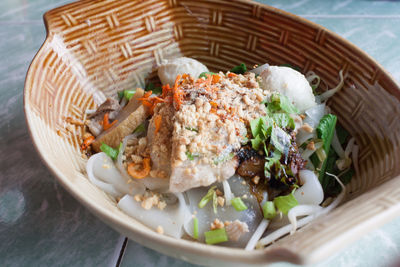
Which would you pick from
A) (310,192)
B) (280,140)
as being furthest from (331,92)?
(310,192)

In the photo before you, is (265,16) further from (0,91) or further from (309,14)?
(0,91)

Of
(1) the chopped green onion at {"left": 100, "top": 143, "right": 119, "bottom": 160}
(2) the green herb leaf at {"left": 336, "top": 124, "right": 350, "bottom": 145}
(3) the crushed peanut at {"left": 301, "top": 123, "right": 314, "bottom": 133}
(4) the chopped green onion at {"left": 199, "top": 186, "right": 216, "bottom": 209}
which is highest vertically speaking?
(3) the crushed peanut at {"left": 301, "top": 123, "right": 314, "bottom": 133}

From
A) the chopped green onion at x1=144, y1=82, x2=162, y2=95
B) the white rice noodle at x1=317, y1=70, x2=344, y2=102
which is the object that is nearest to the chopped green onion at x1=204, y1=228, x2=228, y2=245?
the white rice noodle at x1=317, y1=70, x2=344, y2=102

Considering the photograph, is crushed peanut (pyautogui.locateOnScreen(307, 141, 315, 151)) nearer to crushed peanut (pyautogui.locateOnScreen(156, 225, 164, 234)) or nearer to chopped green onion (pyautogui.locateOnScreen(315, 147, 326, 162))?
chopped green onion (pyautogui.locateOnScreen(315, 147, 326, 162))

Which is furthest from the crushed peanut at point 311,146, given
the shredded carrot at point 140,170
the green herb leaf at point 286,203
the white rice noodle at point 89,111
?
the white rice noodle at point 89,111

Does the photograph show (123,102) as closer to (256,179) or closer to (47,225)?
(47,225)

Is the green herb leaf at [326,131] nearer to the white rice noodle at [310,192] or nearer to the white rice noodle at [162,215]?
the white rice noodle at [310,192]
